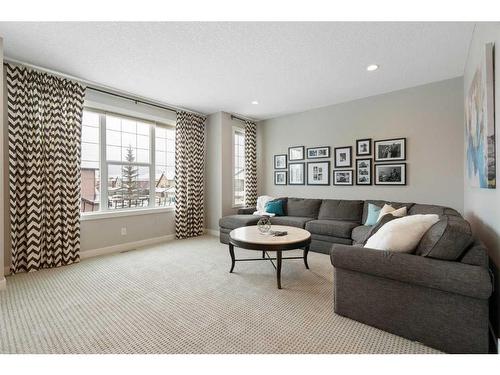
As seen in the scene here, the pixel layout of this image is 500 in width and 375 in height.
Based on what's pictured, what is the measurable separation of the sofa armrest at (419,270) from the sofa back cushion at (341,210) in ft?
7.82

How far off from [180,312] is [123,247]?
2.51 m

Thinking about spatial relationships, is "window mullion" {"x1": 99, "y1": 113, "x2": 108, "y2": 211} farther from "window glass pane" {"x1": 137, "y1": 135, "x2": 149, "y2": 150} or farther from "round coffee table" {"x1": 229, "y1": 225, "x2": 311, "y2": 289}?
"round coffee table" {"x1": 229, "y1": 225, "x2": 311, "y2": 289}

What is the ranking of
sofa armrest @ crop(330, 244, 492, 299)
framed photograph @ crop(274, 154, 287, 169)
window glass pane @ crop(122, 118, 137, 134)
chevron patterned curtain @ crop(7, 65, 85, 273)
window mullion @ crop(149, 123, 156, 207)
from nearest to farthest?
1. sofa armrest @ crop(330, 244, 492, 299)
2. chevron patterned curtain @ crop(7, 65, 85, 273)
3. window glass pane @ crop(122, 118, 137, 134)
4. window mullion @ crop(149, 123, 156, 207)
5. framed photograph @ crop(274, 154, 287, 169)

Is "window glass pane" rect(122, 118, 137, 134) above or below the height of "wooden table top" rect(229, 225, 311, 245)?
above

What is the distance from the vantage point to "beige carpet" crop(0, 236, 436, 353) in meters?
1.69

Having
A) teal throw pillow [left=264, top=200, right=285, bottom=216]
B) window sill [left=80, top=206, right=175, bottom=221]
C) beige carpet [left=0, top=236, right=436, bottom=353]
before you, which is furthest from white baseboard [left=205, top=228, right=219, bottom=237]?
beige carpet [left=0, top=236, right=436, bottom=353]

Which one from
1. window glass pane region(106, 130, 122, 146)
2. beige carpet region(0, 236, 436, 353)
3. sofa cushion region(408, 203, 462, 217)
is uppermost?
window glass pane region(106, 130, 122, 146)

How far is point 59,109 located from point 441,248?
14.5ft

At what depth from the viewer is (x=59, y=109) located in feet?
11.0

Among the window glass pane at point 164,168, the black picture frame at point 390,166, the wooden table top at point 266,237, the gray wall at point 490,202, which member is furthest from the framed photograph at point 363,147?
the window glass pane at point 164,168

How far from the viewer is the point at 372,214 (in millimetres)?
3826

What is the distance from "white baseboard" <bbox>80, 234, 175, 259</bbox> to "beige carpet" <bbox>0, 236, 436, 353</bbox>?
0.39 metres

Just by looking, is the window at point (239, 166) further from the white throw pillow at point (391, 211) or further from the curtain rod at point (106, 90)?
the white throw pillow at point (391, 211)

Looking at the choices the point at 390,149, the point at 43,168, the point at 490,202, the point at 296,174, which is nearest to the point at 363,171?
the point at 390,149
